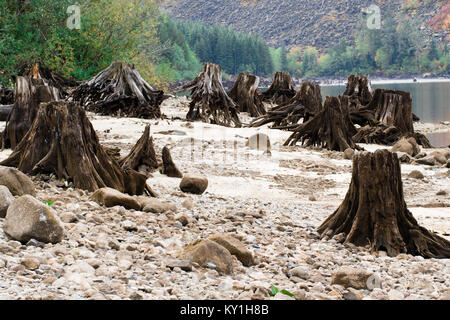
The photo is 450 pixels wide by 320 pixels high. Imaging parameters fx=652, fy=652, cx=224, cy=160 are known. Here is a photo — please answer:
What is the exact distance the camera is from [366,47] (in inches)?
5625

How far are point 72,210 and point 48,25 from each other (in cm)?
1686

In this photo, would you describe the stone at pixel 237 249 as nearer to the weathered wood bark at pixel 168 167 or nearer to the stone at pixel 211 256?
the stone at pixel 211 256

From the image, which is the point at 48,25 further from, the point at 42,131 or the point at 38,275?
the point at 38,275

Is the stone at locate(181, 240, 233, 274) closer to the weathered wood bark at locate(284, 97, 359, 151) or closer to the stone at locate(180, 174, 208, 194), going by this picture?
the stone at locate(180, 174, 208, 194)

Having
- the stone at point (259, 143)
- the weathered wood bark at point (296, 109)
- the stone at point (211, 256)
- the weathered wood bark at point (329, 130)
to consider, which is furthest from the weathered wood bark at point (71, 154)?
the weathered wood bark at point (296, 109)

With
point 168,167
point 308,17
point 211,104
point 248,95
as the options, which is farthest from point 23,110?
point 308,17

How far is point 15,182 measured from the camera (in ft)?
18.9

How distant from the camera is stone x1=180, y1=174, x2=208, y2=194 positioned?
7875mm

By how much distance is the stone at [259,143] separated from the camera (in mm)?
13092

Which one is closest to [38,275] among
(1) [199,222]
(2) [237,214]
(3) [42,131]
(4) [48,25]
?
(1) [199,222]

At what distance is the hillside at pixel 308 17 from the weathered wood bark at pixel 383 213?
164633mm

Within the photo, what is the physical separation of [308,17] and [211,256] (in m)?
184

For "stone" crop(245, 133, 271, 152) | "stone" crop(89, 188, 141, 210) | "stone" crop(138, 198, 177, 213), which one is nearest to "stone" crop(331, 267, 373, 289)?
"stone" crop(138, 198, 177, 213)

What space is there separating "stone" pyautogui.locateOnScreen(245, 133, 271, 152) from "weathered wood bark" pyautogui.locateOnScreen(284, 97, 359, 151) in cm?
121
